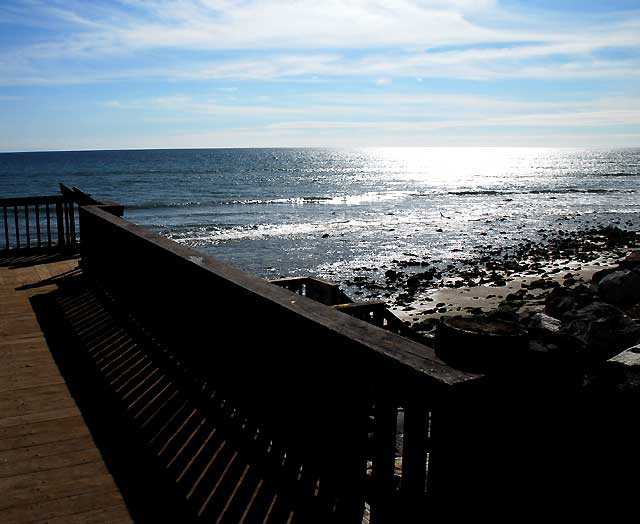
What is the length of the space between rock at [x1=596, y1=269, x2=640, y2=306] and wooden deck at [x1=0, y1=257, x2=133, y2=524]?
1340cm

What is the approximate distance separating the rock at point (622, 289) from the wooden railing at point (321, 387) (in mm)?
13520

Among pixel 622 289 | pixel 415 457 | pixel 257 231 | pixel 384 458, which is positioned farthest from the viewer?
pixel 257 231

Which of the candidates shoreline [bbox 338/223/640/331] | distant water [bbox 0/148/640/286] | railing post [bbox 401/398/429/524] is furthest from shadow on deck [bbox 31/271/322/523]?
distant water [bbox 0/148/640/286]

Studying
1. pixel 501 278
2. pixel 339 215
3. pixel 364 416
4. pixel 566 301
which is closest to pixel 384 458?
pixel 364 416

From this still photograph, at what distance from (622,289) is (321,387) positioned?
49.6ft

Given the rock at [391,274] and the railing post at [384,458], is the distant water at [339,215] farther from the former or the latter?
the railing post at [384,458]

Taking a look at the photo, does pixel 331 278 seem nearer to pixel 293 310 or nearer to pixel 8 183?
pixel 293 310

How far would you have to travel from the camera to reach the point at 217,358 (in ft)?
13.9

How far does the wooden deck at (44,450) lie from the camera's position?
Result: 136 inches

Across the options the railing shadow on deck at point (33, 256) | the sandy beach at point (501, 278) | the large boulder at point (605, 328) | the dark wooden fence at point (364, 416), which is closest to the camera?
the dark wooden fence at point (364, 416)

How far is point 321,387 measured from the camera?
9.57 ft

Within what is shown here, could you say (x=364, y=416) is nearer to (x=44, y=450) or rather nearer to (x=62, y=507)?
(x=62, y=507)

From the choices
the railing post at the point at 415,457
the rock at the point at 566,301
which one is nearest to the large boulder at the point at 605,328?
the rock at the point at 566,301

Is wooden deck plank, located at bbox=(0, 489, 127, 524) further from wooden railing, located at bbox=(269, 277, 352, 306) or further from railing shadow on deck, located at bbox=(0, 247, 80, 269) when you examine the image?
railing shadow on deck, located at bbox=(0, 247, 80, 269)
